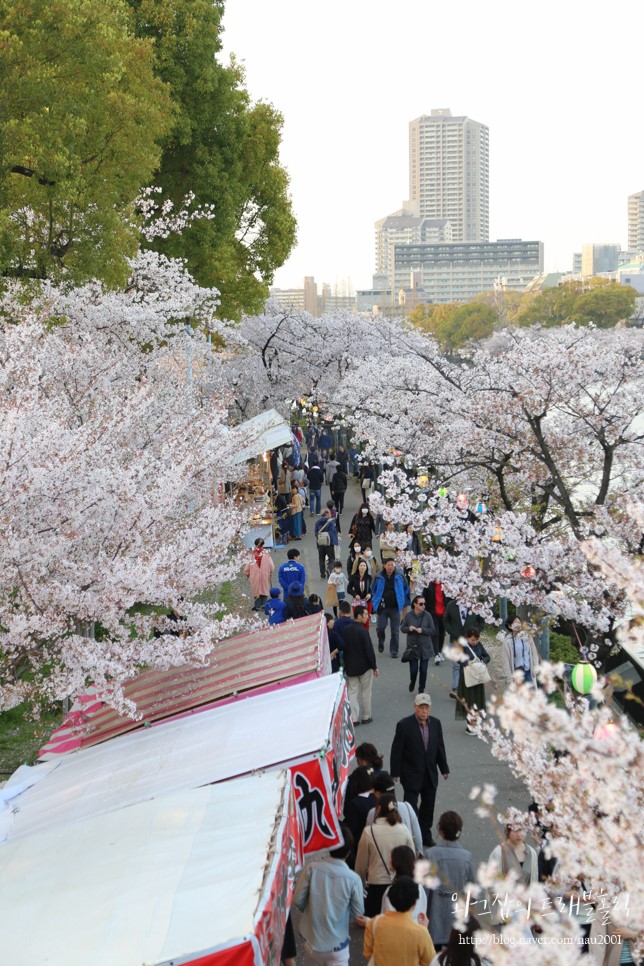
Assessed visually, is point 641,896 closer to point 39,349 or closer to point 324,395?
point 39,349

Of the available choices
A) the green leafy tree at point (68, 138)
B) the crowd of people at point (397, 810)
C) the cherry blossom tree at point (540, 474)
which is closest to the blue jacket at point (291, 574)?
the crowd of people at point (397, 810)

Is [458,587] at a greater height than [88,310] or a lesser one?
lesser

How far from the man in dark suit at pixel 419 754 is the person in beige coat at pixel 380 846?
4.99 ft

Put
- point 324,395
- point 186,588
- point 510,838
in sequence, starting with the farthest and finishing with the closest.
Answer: point 324,395, point 186,588, point 510,838

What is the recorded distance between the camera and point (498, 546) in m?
11.6

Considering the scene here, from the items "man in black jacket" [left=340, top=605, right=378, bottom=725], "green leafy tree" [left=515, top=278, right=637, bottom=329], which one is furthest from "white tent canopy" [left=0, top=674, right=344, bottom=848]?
"green leafy tree" [left=515, top=278, right=637, bottom=329]

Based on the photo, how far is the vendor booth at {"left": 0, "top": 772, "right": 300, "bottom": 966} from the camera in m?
4.43

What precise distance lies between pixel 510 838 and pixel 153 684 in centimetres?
415

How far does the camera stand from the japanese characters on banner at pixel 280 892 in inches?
178

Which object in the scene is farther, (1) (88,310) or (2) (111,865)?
(1) (88,310)

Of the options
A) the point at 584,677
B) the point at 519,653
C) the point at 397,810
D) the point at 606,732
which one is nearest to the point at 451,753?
the point at 519,653

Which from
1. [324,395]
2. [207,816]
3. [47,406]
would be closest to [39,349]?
[47,406]

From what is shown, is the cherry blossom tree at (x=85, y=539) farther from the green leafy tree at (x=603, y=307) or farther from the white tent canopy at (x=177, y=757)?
the green leafy tree at (x=603, y=307)

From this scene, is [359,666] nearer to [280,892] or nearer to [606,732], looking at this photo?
[280,892]
